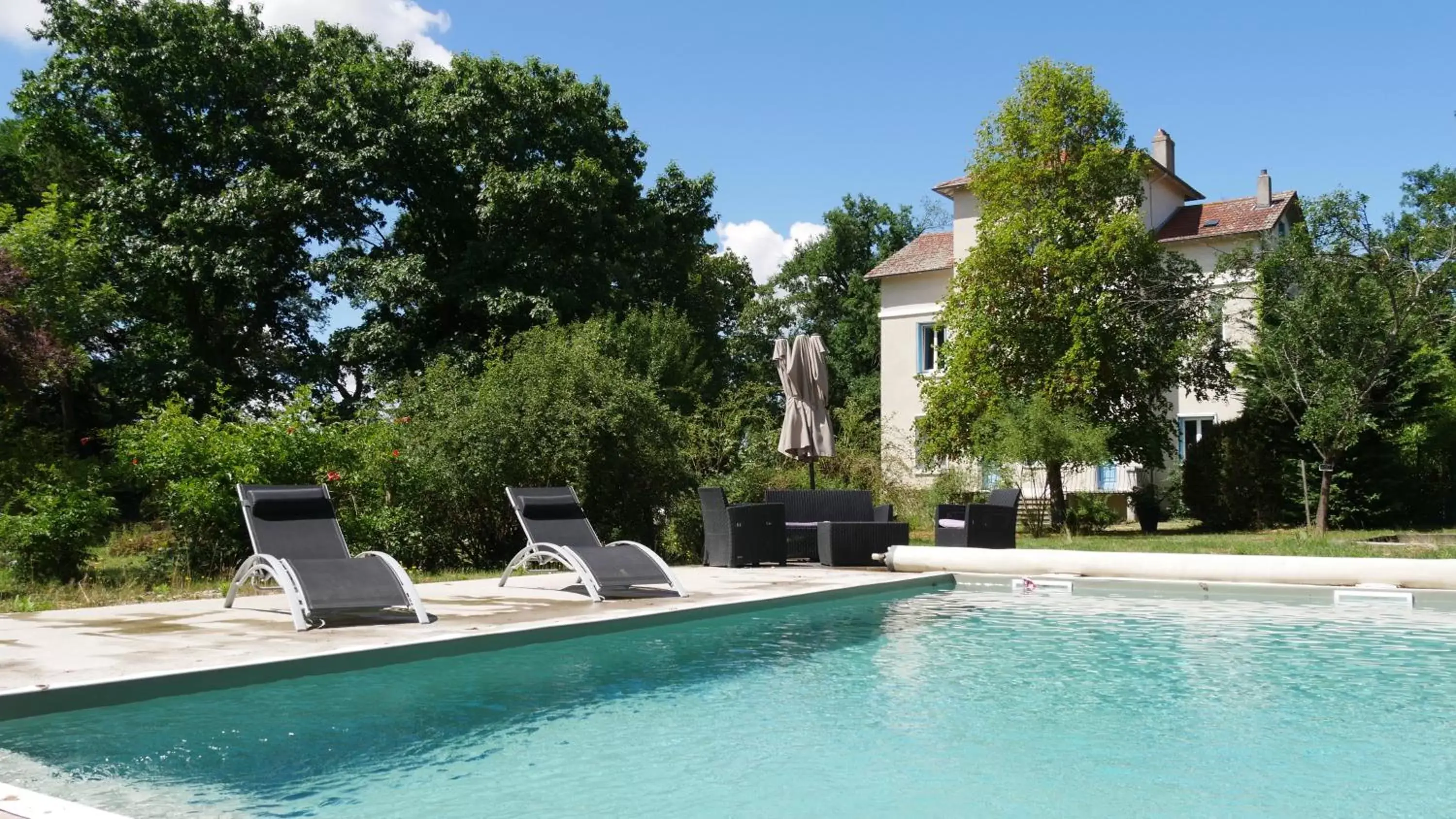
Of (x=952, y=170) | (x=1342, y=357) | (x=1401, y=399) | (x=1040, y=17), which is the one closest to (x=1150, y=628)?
(x=1040, y=17)

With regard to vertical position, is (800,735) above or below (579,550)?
below

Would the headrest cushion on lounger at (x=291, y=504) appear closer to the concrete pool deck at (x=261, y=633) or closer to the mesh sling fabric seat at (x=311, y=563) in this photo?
the mesh sling fabric seat at (x=311, y=563)

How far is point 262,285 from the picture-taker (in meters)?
23.8

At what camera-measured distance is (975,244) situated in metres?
28.5

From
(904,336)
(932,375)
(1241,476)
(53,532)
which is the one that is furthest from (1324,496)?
(53,532)

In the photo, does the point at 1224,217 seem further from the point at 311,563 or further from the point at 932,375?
the point at 311,563

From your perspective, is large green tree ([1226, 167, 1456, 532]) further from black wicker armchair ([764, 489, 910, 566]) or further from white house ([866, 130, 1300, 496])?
black wicker armchair ([764, 489, 910, 566])

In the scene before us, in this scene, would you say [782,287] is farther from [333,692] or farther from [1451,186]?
[333,692]

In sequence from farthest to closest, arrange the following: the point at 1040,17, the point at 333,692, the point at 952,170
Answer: the point at 952,170 → the point at 1040,17 → the point at 333,692

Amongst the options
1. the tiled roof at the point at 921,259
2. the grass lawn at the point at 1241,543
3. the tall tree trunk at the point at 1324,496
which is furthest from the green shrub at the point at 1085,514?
the tiled roof at the point at 921,259

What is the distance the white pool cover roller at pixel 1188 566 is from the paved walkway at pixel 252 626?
1.76m

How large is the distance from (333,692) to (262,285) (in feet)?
65.7

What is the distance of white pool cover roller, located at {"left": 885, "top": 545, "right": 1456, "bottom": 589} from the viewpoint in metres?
10.5

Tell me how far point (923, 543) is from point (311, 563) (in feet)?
34.0
